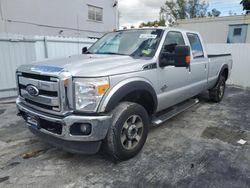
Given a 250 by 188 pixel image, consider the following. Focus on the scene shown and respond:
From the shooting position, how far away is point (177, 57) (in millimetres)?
3365

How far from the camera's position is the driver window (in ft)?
12.6

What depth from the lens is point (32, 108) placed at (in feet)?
10.1

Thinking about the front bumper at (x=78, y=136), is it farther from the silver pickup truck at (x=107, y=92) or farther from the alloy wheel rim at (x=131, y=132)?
the alloy wheel rim at (x=131, y=132)

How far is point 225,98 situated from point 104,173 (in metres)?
5.76

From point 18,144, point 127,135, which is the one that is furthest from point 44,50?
point 127,135

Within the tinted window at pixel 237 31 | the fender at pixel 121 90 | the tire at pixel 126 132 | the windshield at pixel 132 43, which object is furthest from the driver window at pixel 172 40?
the tinted window at pixel 237 31

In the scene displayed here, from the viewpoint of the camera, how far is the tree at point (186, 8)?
42.9 meters

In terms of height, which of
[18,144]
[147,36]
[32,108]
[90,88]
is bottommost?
[18,144]

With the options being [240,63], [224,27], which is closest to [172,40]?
[240,63]

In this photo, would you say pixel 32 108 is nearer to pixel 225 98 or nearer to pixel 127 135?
pixel 127 135

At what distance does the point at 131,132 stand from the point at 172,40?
2015 mm

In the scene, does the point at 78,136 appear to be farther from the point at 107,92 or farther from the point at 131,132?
the point at 131,132

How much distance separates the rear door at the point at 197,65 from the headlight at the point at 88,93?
2.57m

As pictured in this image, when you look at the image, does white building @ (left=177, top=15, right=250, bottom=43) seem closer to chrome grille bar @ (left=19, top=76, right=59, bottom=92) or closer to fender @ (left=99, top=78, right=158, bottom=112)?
fender @ (left=99, top=78, right=158, bottom=112)
